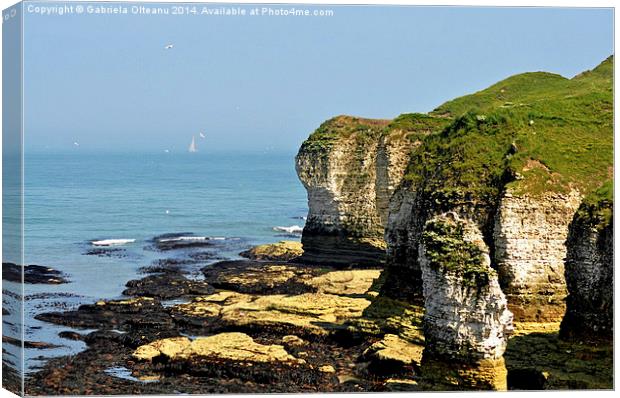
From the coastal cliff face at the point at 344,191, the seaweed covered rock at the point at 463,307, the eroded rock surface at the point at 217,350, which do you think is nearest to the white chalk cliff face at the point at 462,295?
the seaweed covered rock at the point at 463,307

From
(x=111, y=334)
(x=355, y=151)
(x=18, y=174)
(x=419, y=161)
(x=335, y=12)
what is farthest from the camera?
(x=355, y=151)

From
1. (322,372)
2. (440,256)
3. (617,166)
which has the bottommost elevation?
(322,372)

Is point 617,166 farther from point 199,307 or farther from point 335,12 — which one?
point 199,307

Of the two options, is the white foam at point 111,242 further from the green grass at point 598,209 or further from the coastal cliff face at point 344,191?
the green grass at point 598,209

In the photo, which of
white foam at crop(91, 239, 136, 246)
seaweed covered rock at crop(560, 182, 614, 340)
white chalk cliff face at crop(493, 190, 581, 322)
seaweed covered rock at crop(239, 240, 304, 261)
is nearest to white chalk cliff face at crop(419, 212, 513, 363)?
seaweed covered rock at crop(560, 182, 614, 340)

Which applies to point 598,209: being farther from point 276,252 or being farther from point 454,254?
point 276,252

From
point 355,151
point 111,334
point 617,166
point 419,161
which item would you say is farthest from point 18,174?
point 355,151
